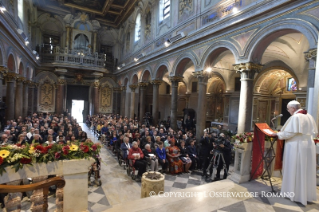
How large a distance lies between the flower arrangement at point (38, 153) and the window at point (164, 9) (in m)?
11.8

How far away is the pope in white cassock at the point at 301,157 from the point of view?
313cm

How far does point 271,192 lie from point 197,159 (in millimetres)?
3727

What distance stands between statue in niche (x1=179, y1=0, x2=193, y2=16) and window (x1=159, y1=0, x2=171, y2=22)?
160cm

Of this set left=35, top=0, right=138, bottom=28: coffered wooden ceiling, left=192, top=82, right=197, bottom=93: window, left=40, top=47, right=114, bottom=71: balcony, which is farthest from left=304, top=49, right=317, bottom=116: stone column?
left=40, top=47, right=114, bottom=71: balcony

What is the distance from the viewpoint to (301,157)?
313cm

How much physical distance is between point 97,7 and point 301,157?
72.0ft

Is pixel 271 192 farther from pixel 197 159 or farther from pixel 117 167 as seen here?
pixel 117 167

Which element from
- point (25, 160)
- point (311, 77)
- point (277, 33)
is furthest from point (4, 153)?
point (277, 33)

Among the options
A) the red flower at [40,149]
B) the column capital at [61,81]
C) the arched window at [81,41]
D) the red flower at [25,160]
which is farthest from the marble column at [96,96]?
the red flower at [25,160]

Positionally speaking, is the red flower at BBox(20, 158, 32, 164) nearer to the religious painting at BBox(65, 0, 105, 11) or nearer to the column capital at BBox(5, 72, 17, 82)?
the column capital at BBox(5, 72, 17, 82)

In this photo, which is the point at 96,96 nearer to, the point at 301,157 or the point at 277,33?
the point at 277,33

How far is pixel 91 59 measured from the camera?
20.0 m

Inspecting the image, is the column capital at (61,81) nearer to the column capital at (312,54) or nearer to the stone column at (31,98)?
the stone column at (31,98)

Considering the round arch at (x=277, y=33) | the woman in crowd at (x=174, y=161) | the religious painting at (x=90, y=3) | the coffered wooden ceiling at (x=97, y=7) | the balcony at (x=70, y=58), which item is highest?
the religious painting at (x=90, y=3)
